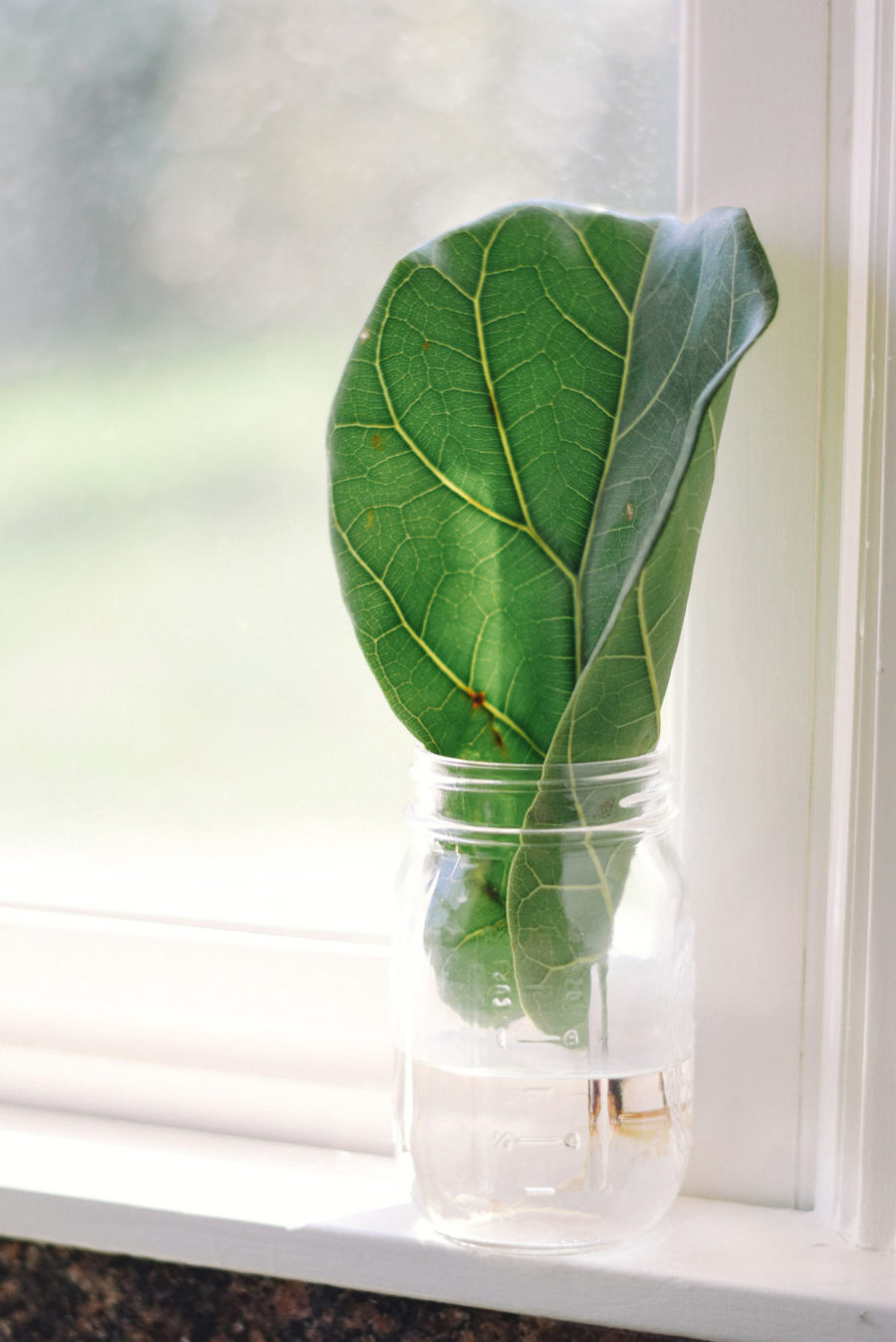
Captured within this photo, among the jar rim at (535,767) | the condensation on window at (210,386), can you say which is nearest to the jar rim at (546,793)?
the jar rim at (535,767)

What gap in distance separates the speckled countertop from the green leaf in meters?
0.17

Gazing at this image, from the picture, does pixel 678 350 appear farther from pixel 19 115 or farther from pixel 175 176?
pixel 19 115

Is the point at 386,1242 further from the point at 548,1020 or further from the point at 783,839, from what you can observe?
the point at 783,839

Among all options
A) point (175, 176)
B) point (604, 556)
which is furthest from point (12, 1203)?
point (175, 176)

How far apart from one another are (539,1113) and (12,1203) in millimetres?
296

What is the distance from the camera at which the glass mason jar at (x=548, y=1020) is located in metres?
0.49

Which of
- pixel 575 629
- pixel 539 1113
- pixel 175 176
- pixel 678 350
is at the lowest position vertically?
pixel 539 1113

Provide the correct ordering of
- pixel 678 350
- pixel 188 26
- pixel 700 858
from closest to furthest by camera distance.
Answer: pixel 678 350, pixel 700 858, pixel 188 26

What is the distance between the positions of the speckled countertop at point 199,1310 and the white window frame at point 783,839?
22 millimetres

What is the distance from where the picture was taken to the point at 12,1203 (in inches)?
23.7

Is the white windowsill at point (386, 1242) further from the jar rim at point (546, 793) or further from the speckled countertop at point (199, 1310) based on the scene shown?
the jar rim at point (546, 793)

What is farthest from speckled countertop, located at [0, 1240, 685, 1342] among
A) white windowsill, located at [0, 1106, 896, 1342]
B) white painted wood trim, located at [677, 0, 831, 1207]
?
→ white painted wood trim, located at [677, 0, 831, 1207]

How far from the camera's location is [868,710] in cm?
52

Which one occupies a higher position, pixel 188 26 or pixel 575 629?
pixel 188 26
